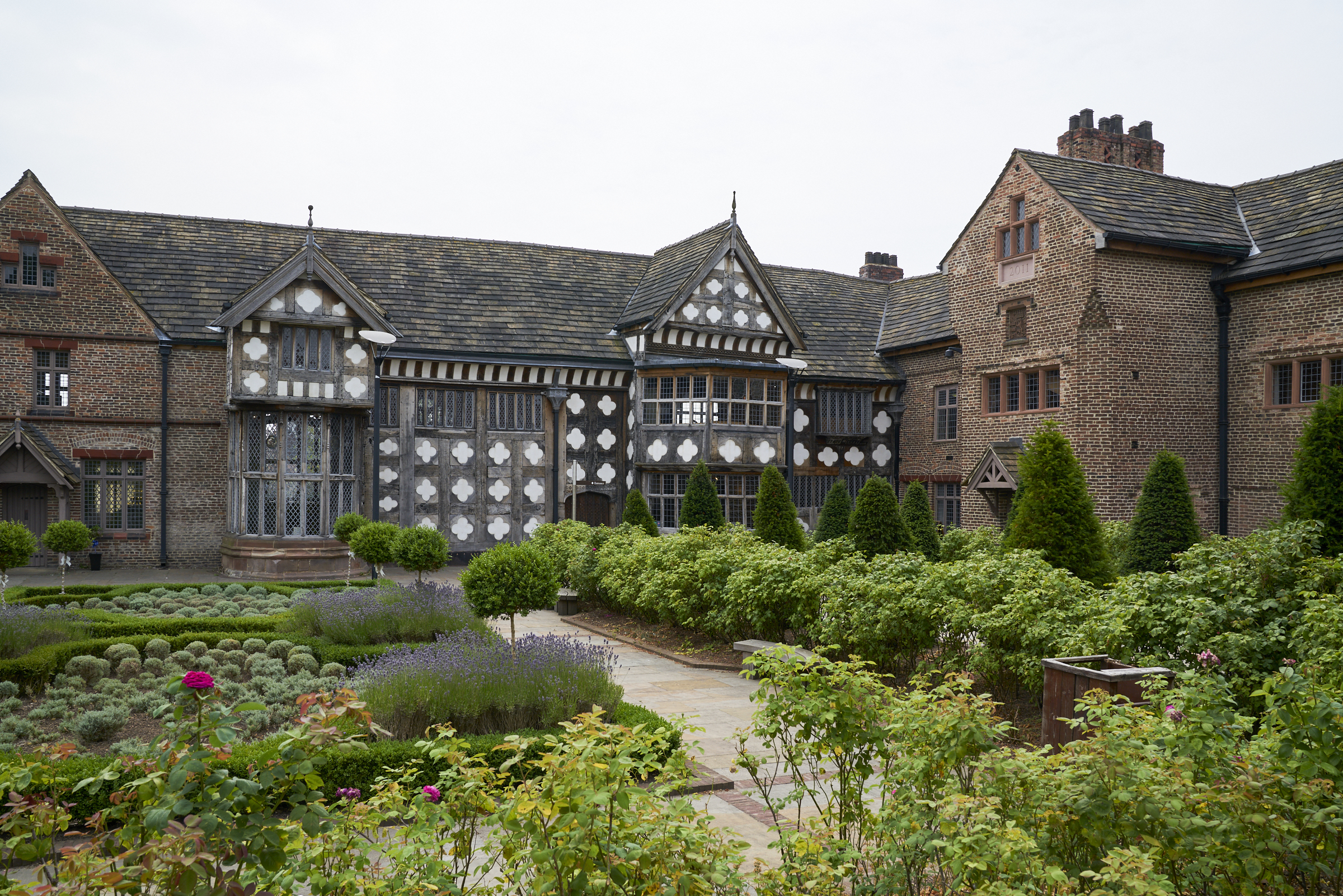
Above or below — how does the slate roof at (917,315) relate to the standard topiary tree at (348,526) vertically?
above

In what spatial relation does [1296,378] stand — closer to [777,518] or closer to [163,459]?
[777,518]

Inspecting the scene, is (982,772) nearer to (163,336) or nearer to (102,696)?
(102,696)

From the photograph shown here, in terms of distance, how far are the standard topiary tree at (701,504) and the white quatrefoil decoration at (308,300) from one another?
9950 mm

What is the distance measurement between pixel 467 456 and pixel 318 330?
501 centimetres

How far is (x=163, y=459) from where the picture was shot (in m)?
24.2

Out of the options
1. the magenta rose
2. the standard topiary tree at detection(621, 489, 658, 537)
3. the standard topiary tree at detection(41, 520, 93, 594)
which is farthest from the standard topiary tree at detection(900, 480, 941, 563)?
the standard topiary tree at detection(41, 520, 93, 594)

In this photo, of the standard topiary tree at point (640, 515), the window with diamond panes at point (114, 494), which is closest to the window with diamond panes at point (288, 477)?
the window with diamond panes at point (114, 494)

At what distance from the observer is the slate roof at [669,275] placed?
26844 mm

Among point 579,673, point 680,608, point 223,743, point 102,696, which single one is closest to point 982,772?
point 223,743

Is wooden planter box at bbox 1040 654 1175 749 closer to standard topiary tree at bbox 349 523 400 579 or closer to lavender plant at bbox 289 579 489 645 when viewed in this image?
lavender plant at bbox 289 579 489 645

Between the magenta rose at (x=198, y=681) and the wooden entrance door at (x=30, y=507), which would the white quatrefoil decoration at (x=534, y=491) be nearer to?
the wooden entrance door at (x=30, y=507)

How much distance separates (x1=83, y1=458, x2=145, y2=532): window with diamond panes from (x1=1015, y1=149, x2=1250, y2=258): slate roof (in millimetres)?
23226

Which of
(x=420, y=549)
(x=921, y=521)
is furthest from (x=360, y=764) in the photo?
(x=921, y=521)

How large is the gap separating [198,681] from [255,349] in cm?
2130
